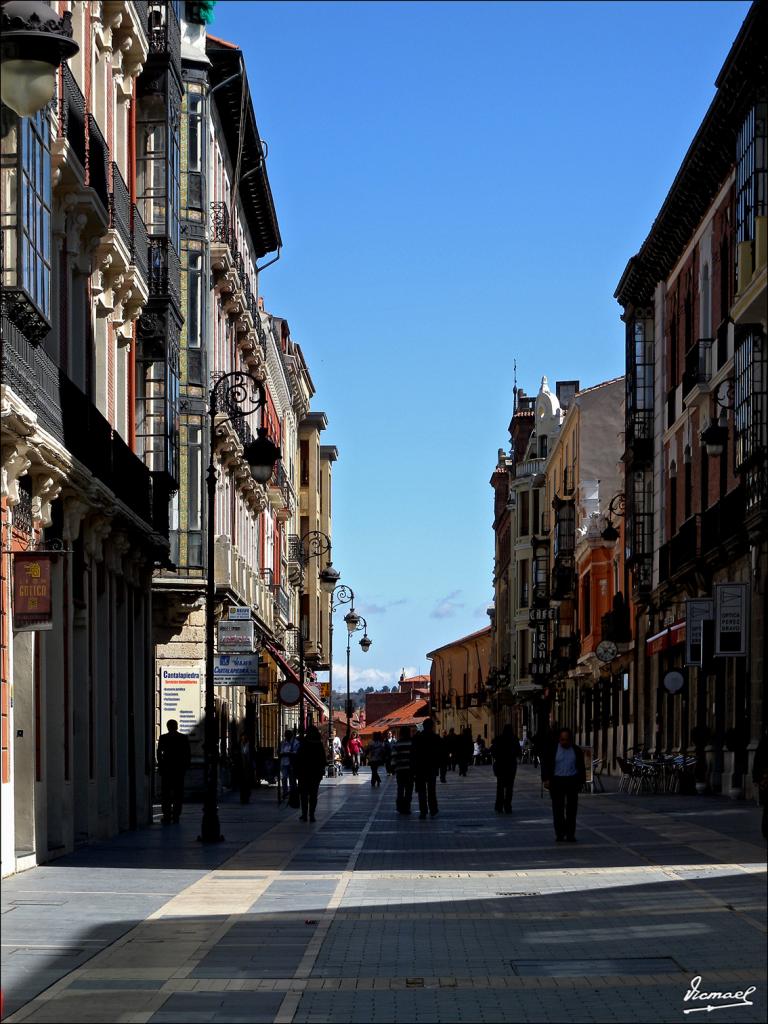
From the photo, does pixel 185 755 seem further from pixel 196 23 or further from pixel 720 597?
pixel 196 23

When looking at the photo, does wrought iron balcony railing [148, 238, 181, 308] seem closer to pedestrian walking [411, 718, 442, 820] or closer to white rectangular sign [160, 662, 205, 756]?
pedestrian walking [411, 718, 442, 820]

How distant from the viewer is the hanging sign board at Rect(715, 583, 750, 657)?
37.6 meters

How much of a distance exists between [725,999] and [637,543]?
44622 mm

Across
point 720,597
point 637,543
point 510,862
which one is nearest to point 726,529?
point 720,597

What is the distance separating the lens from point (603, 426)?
76.6 meters

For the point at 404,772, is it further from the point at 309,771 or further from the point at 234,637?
the point at 234,637

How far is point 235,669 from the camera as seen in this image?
32969 millimetres

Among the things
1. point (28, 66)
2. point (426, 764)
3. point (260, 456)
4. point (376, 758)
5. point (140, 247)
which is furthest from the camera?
point (376, 758)

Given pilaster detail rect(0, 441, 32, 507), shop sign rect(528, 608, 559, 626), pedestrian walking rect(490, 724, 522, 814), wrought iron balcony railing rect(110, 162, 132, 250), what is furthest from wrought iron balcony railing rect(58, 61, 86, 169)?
shop sign rect(528, 608, 559, 626)

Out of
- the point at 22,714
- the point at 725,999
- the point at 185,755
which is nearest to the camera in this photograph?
the point at 725,999

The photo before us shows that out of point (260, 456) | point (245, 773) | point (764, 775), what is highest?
point (260, 456)

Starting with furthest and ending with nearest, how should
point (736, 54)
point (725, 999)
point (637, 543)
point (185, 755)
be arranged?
point (637, 543)
point (736, 54)
point (185, 755)
point (725, 999)

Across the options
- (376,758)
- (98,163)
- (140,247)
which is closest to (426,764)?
(140,247)

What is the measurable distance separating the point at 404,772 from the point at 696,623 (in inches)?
338
